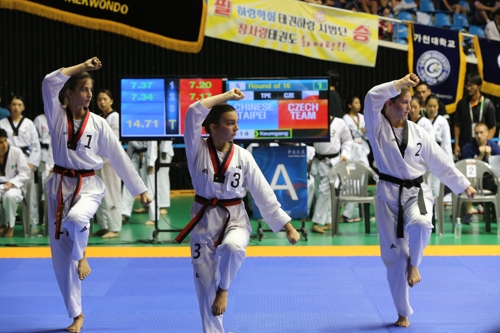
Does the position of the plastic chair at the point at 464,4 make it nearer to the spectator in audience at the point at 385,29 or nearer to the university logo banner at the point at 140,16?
the spectator in audience at the point at 385,29

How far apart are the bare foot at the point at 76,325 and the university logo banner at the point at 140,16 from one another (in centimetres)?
750

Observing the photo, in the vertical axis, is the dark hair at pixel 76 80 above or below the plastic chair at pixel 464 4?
below

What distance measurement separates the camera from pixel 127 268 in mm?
7395

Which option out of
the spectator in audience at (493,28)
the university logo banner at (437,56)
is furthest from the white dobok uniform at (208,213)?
the spectator in audience at (493,28)

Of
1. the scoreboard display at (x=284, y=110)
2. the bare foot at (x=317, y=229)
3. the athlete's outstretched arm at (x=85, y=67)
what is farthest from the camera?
the bare foot at (x=317, y=229)

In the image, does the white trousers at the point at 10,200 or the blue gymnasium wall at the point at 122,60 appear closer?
the white trousers at the point at 10,200

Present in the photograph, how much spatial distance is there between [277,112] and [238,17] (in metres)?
4.17

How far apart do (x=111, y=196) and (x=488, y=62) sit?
22.8ft

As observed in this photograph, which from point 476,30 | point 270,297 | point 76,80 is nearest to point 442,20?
point 476,30

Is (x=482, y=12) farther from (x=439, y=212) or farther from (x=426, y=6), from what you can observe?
(x=439, y=212)

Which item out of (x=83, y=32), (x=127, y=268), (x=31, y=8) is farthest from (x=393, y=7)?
(x=127, y=268)

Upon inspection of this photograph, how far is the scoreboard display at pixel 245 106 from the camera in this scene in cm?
858

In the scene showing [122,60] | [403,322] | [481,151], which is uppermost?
[122,60]

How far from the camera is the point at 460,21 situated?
14.9m
